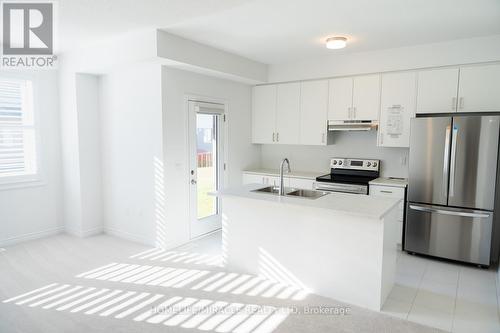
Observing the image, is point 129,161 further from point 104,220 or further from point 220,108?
point 220,108

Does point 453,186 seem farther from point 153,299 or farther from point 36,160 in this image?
point 36,160

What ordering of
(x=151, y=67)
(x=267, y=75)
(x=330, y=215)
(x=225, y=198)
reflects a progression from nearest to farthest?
(x=330, y=215) → (x=225, y=198) → (x=151, y=67) → (x=267, y=75)

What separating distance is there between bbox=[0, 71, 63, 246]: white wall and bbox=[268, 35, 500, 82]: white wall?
3.42 meters

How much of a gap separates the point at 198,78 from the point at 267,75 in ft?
4.53

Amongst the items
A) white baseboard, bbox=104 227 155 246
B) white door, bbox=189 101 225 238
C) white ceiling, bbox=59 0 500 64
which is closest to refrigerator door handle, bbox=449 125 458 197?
white ceiling, bbox=59 0 500 64

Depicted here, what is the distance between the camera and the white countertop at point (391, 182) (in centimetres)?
426

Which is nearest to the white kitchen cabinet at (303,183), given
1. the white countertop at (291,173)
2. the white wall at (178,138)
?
the white countertop at (291,173)

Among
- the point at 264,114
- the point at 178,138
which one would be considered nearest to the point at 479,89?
the point at 264,114

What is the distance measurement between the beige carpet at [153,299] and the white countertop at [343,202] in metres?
0.88

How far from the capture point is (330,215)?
2.97 metres

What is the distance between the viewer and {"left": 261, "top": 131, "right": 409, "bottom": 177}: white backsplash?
479 cm

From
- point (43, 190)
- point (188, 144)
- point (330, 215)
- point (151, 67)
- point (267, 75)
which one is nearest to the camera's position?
point (330, 215)

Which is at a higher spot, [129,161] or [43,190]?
[129,161]

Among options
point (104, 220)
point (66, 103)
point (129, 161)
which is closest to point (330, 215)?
point (129, 161)
